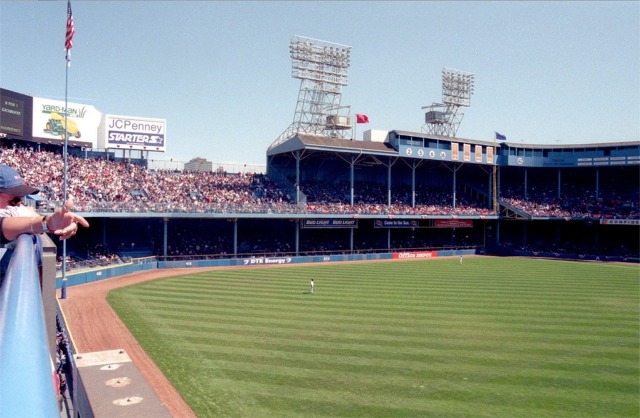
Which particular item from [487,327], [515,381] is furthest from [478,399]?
[487,327]

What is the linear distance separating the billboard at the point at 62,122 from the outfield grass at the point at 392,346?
22.0m

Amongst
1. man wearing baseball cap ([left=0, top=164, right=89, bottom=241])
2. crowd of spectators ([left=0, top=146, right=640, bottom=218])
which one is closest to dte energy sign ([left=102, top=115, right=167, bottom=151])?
crowd of spectators ([left=0, top=146, right=640, bottom=218])

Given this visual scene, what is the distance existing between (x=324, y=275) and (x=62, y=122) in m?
29.5

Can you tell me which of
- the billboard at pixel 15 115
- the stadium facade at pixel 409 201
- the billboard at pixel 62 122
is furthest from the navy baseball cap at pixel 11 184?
the billboard at pixel 62 122

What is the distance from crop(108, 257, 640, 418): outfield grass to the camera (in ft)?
47.0

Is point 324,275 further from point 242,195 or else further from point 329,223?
point 242,195

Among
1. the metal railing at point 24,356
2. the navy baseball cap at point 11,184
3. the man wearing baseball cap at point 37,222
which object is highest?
the navy baseball cap at point 11,184

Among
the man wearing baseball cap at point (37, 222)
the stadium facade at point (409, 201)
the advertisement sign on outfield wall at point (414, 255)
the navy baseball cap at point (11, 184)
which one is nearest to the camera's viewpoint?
the man wearing baseball cap at point (37, 222)

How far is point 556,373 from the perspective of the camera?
16.7 meters

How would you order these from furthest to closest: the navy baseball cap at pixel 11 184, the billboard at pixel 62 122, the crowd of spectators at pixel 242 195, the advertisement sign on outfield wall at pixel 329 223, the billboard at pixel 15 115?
the advertisement sign on outfield wall at pixel 329 223, the billboard at pixel 62 122, the crowd of spectators at pixel 242 195, the billboard at pixel 15 115, the navy baseball cap at pixel 11 184

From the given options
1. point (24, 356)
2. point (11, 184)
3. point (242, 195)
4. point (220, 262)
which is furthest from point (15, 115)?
point (24, 356)

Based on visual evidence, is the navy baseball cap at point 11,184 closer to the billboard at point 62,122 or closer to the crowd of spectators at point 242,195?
the crowd of spectators at point 242,195

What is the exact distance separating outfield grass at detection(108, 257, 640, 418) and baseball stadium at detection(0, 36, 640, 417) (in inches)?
4.4

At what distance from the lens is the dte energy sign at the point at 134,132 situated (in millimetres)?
51312
